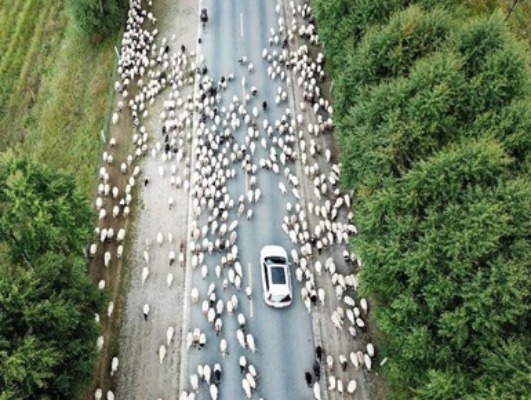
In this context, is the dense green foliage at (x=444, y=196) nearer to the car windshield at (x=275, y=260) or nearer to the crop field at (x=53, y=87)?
the car windshield at (x=275, y=260)

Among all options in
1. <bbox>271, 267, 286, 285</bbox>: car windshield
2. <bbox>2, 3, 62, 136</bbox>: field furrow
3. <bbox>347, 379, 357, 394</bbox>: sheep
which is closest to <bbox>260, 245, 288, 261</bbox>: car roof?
<bbox>271, 267, 286, 285</bbox>: car windshield

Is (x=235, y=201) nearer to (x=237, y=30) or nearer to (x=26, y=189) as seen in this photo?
(x=26, y=189)

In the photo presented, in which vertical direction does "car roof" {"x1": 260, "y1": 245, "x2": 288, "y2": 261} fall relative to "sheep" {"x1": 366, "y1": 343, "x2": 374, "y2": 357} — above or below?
above

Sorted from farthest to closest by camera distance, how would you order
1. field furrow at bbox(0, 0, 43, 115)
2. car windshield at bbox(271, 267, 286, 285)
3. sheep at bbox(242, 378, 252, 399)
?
field furrow at bbox(0, 0, 43, 115), car windshield at bbox(271, 267, 286, 285), sheep at bbox(242, 378, 252, 399)

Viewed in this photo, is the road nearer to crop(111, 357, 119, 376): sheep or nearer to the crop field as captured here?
crop(111, 357, 119, 376): sheep

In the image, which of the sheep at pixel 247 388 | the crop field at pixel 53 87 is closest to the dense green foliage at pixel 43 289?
the sheep at pixel 247 388

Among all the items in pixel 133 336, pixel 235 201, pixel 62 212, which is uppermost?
pixel 235 201

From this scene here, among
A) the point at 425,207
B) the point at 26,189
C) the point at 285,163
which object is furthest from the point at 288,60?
the point at 26,189
